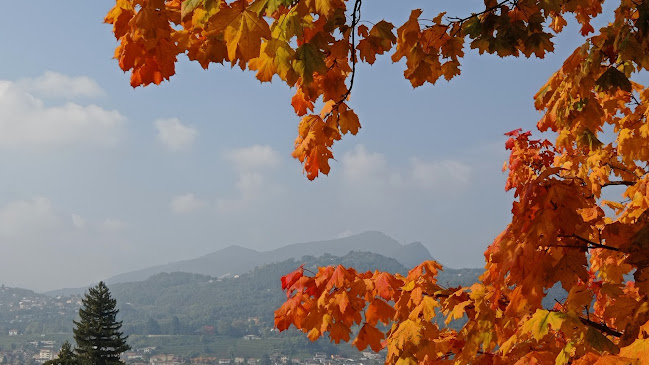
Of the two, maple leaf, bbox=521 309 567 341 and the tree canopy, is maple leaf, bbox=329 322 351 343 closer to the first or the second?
the tree canopy

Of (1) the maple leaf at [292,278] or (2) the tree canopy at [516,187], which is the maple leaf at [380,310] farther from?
(1) the maple leaf at [292,278]

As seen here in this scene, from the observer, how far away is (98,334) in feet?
201

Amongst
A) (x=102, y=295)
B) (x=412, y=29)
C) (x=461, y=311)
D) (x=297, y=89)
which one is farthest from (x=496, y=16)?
(x=102, y=295)

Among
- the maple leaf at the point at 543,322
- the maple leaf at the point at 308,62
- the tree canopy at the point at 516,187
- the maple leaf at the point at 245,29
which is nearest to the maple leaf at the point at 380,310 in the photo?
the tree canopy at the point at 516,187

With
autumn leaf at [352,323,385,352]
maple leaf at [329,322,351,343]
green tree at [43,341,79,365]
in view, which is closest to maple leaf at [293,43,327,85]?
maple leaf at [329,322,351,343]

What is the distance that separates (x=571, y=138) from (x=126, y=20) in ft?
22.0

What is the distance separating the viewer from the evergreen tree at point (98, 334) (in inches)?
2354

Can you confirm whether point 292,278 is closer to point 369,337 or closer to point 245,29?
point 369,337

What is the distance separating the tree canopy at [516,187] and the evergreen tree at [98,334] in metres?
Answer: 59.4

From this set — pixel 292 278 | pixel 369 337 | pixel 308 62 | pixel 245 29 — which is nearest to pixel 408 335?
pixel 369 337

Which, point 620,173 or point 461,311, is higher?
point 620,173

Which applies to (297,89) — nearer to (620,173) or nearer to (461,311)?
(461,311)

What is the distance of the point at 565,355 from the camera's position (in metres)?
3.39

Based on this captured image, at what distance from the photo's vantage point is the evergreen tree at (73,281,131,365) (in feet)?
196
